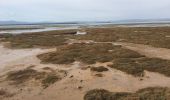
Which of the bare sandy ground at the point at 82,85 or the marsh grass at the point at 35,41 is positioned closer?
the bare sandy ground at the point at 82,85

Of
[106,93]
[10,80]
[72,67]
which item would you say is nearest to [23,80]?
[10,80]

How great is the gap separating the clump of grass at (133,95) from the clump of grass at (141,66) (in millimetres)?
4667

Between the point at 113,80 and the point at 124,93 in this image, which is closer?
the point at 124,93

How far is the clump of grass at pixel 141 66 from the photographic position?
1988 centimetres

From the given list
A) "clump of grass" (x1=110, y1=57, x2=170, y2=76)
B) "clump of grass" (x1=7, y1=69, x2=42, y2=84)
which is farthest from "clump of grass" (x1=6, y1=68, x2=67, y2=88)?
"clump of grass" (x1=110, y1=57, x2=170, y2=76)

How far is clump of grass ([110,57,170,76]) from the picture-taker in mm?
19884

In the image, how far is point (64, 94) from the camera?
15.4 metres

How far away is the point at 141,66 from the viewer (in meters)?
21.4

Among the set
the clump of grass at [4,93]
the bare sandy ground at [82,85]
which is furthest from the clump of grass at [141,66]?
the clump of grass at [4,93]

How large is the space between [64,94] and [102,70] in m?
6.20

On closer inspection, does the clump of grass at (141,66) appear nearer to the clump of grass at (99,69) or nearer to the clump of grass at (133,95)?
the clump of grass at (99,69)

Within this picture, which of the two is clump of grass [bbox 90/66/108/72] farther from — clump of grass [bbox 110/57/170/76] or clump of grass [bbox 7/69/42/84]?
clump of grass [bbox 7/69/42/84]

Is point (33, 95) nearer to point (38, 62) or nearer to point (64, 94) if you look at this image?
point (64, 94)

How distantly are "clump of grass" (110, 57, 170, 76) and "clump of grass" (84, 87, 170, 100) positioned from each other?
4.67 m
